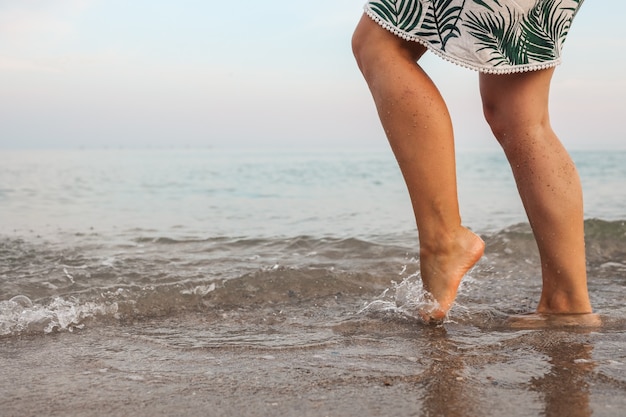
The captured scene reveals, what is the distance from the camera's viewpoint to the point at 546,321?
1965mm

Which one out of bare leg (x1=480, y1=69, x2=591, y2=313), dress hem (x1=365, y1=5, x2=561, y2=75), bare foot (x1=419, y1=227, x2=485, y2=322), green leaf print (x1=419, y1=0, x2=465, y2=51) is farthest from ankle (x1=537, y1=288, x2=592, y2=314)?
green leaf print (x1=419, y1=0, x2=465, y2=51)

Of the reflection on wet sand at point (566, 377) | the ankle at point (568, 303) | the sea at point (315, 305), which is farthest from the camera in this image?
the ankle at point (568, 303)

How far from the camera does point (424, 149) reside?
5.94 ft

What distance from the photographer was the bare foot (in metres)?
1.86

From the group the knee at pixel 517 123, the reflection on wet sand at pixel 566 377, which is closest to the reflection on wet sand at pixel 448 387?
the reflection on wet sand at pixel 566 377

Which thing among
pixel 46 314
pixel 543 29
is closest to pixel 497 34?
pixel 543 29

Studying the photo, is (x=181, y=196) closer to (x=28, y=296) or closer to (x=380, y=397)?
(x=28, y=296)

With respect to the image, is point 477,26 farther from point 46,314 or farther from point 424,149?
point 46,314

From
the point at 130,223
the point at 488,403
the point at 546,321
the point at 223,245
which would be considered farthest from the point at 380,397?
the point at 130,223

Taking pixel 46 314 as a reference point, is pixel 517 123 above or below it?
above

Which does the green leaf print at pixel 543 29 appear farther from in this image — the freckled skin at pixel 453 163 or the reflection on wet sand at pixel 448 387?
the reflection on wet sand at pixel 448 387

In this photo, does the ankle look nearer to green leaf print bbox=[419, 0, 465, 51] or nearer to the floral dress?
the floral dress

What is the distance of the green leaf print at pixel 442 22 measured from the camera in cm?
178

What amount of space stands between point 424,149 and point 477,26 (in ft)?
1.14
